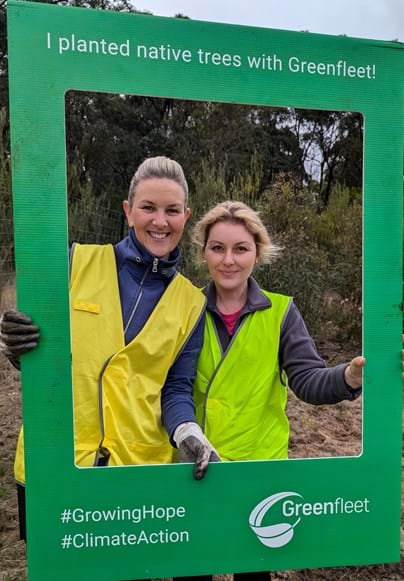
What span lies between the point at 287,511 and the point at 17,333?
1.10 m

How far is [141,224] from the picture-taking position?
1821mm

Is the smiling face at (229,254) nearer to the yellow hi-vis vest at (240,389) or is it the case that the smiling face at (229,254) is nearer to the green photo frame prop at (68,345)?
the yellow hi-vis vest at (240,389)

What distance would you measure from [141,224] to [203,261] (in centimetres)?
28

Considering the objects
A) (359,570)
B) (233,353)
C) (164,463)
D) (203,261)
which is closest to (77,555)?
(164,463)

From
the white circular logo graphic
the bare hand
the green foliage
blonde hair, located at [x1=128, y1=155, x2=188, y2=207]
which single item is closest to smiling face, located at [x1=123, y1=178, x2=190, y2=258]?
blonde hair, located at [x1=128, y1=155, x2=188, y2=207]

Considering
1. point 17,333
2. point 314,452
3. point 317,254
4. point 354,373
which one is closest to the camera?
point 17,333

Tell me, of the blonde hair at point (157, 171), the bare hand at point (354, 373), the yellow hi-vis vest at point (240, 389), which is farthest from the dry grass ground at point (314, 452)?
the blonde hair at point (157, 171)

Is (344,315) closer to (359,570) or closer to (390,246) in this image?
(390,246)

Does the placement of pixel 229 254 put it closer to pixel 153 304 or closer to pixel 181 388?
pixel 153 304

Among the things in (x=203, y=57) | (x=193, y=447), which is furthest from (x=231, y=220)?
(x=193, y=447)

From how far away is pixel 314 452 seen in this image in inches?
122

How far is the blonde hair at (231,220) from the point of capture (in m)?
1.92

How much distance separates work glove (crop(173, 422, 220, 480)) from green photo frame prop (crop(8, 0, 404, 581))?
0.04m

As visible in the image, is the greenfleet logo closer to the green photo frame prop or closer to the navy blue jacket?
the green photo frame prop
